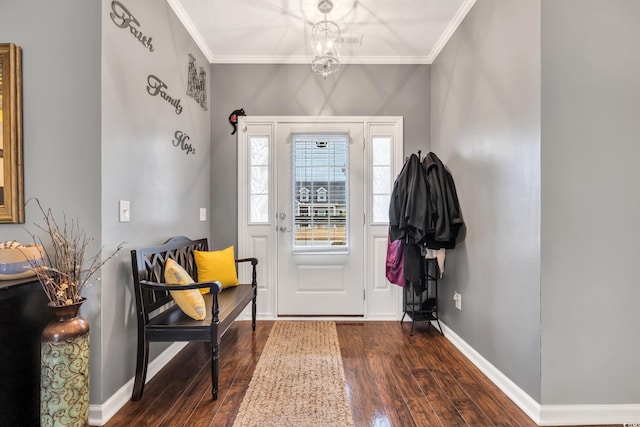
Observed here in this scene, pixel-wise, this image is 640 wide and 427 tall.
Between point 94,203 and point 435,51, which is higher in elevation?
point 435,51

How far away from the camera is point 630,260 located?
5.60 ft

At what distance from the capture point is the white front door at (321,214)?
3361 mm

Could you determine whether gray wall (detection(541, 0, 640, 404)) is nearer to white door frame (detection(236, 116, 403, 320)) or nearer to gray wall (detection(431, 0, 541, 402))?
gray wall (detection(431, 0, 541, 402))

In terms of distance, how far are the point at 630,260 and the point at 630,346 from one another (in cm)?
46

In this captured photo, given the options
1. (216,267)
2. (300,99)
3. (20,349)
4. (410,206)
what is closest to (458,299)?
(410,206)

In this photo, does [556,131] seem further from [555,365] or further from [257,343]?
[257,343]

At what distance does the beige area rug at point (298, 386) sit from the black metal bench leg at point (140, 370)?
2.06ft

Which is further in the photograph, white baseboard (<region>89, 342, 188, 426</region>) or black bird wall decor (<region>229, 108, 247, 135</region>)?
black bird wall decor (<region>229, 108, 247, 135</region>)

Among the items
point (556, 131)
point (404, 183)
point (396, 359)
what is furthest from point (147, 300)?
point (556, 131)

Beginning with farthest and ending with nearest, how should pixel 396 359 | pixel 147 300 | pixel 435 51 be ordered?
1. pixel 435 51
2. pixel 396 359
3. pixel 147 300

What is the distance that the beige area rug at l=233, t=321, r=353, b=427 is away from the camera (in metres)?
1.73

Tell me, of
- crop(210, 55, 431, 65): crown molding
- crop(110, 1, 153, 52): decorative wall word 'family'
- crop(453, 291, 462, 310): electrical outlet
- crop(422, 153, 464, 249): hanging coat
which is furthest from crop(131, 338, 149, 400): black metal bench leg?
crop(210, 55, 431, 65): crown molding

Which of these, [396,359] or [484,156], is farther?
[396,359]

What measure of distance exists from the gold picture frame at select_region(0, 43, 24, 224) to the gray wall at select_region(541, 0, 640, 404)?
9.27 ft
